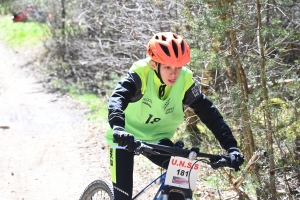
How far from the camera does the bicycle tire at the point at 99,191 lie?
449cm

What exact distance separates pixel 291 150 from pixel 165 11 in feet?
12.6

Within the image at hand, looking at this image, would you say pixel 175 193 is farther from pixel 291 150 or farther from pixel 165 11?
pixel 165 11

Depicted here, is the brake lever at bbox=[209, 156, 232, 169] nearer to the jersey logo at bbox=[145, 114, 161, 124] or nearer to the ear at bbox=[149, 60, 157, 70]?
the jersey logo at bbox=[145, 114, 161, 124]

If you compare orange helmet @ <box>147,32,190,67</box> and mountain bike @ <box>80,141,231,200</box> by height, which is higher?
orange helmet @ <box>147,32,190,67</box>

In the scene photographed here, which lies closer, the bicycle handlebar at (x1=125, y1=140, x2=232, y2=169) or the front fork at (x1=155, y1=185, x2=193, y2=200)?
the bicycle handlebar at (x1=125, y1=140, x2=232, y2=169)

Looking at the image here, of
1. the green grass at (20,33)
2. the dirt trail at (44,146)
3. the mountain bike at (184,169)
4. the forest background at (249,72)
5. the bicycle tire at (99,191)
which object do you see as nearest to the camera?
the mountain bike at (184,169)

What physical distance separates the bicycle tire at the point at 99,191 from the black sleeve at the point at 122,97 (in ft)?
2.85

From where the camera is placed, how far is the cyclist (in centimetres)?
402

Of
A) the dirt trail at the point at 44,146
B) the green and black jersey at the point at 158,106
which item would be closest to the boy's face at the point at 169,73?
the green and black jersey at the point at 158,106

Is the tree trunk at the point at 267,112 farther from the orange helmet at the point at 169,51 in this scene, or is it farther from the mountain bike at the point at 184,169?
the mountain bike at the point at 184,169

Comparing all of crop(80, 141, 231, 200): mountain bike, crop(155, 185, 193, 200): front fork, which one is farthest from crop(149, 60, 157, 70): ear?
crop(155, 185, 193, 200): front fork

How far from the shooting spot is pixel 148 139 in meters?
4.32

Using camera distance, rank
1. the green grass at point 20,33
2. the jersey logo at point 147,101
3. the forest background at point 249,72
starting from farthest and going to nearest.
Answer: the green grass at point 20,33 < the forest background at point 249,72 < the jersey logo at point 147,101

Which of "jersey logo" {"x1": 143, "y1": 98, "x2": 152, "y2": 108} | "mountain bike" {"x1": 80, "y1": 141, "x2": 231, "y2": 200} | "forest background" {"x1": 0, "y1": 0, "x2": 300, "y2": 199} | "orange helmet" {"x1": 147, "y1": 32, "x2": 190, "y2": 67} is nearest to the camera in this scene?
"mountain bike" {"x1": 80, "y1": 141, "x2": 231, "y2": 200}
